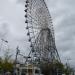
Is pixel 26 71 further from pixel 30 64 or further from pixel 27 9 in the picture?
pixel 27 9

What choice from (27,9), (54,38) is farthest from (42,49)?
(27,9)

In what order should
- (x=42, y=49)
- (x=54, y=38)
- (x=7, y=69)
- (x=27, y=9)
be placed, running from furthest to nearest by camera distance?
(x=7, y=69)
(x=54, y=38)
(x=42, y=49)
(x=27, y=9)

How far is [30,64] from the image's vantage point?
58656 millimetres

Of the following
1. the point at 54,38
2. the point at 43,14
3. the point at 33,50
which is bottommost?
the point at 33,50

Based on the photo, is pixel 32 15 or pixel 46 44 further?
pixel 46 44

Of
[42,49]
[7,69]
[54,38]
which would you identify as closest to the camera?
[42,49]

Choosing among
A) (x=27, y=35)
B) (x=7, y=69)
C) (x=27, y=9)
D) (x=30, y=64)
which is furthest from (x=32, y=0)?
(x=7, y=69)

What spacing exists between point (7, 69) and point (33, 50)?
15.4m

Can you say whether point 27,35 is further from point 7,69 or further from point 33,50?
point 7,69

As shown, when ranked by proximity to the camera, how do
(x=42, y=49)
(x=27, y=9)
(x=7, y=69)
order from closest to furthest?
(x=27, y=9) → (x=42, y=49) → (x=7, y=69)

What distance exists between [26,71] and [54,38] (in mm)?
10343

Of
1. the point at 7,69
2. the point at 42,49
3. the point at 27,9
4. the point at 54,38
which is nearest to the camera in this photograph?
the point at 27,9

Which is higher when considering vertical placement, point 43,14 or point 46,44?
point 43,14

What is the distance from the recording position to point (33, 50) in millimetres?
52906
